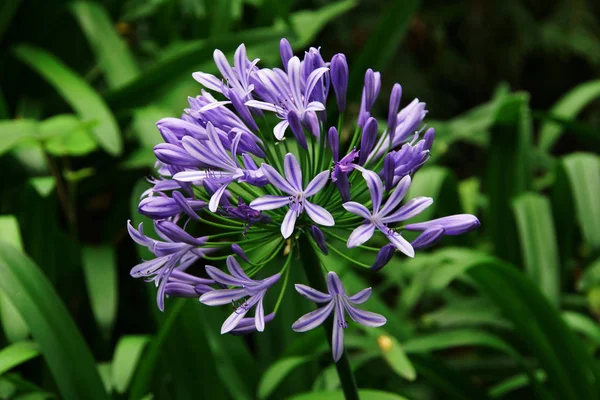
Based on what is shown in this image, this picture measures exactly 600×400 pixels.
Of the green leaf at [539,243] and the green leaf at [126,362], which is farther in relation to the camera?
the green leaf at [539,243]

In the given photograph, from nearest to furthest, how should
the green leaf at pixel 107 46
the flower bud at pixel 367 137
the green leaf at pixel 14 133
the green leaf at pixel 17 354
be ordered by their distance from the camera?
1. the flower bud at pixel 367 137
2. the green leaf at pixel 17 354
3. the green leaf at pixel 14 133
4. the green leaf at pixel 107 46

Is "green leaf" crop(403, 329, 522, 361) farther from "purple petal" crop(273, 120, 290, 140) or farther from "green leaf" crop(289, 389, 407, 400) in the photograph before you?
"purple petal" crop(273, 120, 290, 140)

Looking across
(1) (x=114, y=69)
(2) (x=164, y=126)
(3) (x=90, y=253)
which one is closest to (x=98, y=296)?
(3) (x=90, y=253)

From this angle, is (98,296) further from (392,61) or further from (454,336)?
(392,61)

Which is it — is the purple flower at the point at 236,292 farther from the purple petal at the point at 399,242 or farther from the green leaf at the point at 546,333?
the green leaf at the point at 546,333

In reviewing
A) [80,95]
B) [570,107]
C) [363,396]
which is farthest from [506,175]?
[80,95]

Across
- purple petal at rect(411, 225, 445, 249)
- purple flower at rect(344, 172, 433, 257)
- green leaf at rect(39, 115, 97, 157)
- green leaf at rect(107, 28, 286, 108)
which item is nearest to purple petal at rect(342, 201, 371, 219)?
purple flower at rect(344, 172, 433, 257)

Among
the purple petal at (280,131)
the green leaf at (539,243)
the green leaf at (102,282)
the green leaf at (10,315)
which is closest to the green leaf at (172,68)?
→ the green leaf at (102,282)

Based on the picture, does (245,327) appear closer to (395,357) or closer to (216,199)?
(216,199)
